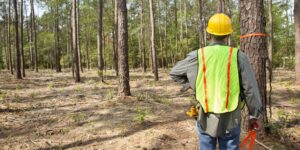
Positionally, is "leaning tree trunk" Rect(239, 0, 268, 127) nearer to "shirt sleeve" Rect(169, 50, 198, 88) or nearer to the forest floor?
the forest floor

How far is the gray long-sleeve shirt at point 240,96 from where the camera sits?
9.21 ft

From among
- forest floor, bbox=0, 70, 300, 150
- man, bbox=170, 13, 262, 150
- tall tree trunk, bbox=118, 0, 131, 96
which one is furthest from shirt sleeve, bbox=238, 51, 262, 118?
tall tree trunk, bbox=118, 0, 131, 96

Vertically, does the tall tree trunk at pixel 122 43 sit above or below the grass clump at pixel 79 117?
above

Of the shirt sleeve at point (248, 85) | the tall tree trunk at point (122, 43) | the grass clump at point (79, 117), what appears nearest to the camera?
the shirt sleeve at point (248, 85)

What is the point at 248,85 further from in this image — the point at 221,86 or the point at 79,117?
the point at 79,117

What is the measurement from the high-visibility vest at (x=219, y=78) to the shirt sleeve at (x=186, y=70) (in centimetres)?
8

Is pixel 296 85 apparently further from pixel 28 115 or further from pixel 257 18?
pixel 28 115

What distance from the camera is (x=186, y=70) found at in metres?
3.06

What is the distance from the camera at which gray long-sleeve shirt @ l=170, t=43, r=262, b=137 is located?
2.81 metres

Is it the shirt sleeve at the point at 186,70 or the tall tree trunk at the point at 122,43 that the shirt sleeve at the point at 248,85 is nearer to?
the shirt sleeve at the point at 186,70

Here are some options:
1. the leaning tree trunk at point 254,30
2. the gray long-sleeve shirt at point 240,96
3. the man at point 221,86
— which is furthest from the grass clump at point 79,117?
the man at point 221,86

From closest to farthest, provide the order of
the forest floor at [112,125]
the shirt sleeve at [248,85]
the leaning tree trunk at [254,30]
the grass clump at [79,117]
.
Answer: the shirt sleeve at [248,85]
the leaning tree trunk at [254,30]
the forest floor at [112,125]
the grass clump at [79,117]

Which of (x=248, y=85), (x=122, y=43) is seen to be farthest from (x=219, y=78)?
(x=122, y=43)

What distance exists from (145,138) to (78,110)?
3.47m
